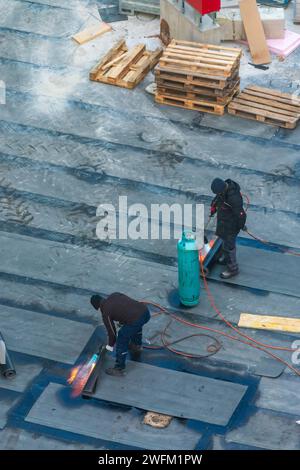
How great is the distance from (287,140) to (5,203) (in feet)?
17.3

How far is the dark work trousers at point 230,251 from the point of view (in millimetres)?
13617

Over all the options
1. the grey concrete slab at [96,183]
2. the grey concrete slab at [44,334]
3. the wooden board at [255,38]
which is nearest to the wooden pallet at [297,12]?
the wooden board at [255,38]

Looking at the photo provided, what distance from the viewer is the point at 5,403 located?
1221 centimetres

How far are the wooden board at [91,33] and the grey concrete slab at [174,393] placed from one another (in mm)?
8865

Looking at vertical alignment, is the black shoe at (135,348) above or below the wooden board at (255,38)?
below

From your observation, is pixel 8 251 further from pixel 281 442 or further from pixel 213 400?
pixel 281 442

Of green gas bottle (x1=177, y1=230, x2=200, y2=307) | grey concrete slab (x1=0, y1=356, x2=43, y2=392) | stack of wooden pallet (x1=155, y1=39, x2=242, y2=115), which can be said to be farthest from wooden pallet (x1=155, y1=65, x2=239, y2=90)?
grey concrete slab (x1=0, y1=356, x2=43, y2=392)

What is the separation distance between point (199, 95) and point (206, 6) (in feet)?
5.75

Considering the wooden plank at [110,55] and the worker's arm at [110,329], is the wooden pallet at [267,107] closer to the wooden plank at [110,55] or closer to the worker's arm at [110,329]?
the wooden plank at [110,55]

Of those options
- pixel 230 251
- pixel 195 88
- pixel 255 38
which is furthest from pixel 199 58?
pixel 230 251

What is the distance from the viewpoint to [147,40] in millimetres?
19062

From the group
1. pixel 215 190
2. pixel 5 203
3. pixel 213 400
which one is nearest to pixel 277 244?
pixel 215 190

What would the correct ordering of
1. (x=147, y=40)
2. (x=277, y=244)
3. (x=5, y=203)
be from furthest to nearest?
1. (x=147, y=40)
2. (x=5, y=203)
3. (x=277, y=244)

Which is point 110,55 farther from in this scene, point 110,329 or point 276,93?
point 110,329
